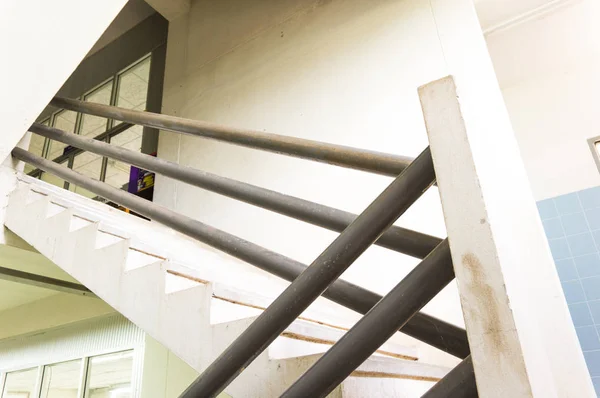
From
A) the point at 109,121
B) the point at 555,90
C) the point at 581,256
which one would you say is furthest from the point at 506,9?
the point at 109,121

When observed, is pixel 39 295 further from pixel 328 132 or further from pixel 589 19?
pixel 589 19

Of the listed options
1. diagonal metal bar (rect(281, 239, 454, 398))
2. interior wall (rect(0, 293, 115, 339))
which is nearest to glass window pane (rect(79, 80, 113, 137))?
interior wall (rect(0, 293, 115, 339))

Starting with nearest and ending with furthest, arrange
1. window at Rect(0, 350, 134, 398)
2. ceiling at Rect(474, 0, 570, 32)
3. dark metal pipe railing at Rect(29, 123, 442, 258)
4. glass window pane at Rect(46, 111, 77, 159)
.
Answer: dark metal pipe railing at Rect(29, 123, 442, 258)
ceiling at Rect(474, 0, 570, 32)
window at Rect(0, 350, 134, 398)
glass window pane at Rect(46, 111, 77, 159)

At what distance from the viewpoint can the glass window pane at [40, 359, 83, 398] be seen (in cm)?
370

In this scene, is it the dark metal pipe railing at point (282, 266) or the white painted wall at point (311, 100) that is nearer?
the dark metal pipe railing at point (282, 266)

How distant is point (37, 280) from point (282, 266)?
8.32ft

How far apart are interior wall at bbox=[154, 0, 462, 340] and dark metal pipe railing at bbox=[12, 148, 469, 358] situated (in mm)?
1313

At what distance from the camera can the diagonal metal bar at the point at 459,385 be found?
58cm

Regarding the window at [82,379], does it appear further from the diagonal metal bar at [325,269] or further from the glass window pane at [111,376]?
the diagonal metal bar at [325,269]

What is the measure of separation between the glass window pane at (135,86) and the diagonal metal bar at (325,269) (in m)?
4.71

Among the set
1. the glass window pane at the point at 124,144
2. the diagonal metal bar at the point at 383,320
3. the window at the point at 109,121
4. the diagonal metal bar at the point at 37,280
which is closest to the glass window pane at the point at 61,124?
the window at the point at 109,121

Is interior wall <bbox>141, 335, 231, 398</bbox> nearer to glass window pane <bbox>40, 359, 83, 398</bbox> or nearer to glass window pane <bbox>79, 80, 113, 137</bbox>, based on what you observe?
glass window pane <bbox>40, 359, 83, 398</bbox>

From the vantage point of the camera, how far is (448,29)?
2.63m

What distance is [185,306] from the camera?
128 centimetres
